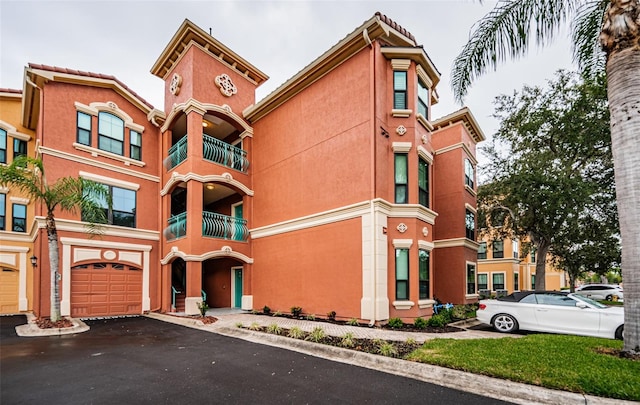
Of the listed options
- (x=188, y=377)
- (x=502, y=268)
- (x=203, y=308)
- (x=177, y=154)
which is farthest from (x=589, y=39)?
(x=502, y=268)

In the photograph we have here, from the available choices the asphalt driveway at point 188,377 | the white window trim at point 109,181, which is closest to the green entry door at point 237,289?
the white window trim at point 109,181

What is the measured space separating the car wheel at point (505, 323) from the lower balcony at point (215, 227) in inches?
434

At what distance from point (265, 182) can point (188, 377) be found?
10964 millimetres

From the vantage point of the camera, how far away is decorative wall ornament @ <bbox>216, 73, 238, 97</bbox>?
53.4 feet

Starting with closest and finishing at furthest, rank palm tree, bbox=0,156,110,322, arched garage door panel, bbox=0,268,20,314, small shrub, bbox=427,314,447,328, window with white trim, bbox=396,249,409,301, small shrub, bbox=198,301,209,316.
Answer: small shrub, bbox=427,314,447,328 < palm tree, bbox=0,156,110,322 < window with white trim, bbox=396,249,409,301 < small shrub, bbox=198,301,209,316 < arched garage door panel, bbox=0,268,20,314

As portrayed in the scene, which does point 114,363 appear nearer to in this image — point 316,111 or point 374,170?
point 374,170

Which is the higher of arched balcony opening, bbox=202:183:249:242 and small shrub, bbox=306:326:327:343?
arched balcony opening, bbox=202:183:249:242

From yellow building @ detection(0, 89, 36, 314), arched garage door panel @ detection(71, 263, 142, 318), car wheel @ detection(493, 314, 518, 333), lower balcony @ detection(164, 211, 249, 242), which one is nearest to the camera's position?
car wheel @ detection(493, 314, 518, 333)

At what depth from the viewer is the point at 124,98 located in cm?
1648

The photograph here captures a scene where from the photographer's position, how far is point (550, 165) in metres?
16.5

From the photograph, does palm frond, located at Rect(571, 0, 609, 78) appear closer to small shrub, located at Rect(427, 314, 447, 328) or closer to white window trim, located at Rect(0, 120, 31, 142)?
small shrub, located at Rect(427, 314, 447, 328)

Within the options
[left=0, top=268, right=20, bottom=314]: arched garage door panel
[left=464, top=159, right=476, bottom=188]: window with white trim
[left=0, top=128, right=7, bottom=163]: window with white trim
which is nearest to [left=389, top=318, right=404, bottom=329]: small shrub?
[left=464, top=159, right=476, bottom=188]: window with white trim

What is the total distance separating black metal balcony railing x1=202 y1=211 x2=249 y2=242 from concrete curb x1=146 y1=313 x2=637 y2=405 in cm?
712

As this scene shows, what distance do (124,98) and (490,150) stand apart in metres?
20.3
